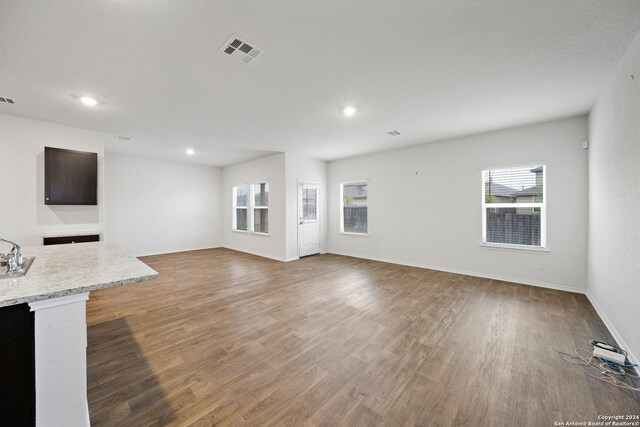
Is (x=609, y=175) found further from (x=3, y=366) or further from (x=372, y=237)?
(x=3, y=366)

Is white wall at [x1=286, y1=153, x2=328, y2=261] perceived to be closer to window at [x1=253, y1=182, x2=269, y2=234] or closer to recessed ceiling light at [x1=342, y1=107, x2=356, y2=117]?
window at [x1=253, y1=182, x2=269, y2=234]

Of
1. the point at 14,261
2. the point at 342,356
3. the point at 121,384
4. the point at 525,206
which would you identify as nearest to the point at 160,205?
the point at 14,261

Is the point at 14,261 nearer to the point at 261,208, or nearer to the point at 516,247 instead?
the point at 261,208

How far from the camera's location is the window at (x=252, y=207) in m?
7.00

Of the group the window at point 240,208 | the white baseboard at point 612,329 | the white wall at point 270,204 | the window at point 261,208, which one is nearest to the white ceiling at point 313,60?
the white wall at point 270,204

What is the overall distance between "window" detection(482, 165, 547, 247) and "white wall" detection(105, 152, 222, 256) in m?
7.68

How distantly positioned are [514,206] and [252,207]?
20.4 feet

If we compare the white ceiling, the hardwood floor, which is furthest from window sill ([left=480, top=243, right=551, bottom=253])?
the white ceiling

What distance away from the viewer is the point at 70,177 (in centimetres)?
390

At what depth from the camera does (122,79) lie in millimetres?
2701

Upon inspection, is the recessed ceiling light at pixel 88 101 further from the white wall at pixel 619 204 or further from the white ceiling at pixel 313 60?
the white wall at pixel 619 204

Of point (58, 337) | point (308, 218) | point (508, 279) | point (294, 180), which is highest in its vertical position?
point (294, 180)

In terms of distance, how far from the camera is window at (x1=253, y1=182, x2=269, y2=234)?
22.8ft

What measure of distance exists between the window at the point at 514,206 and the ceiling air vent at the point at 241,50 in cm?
446
